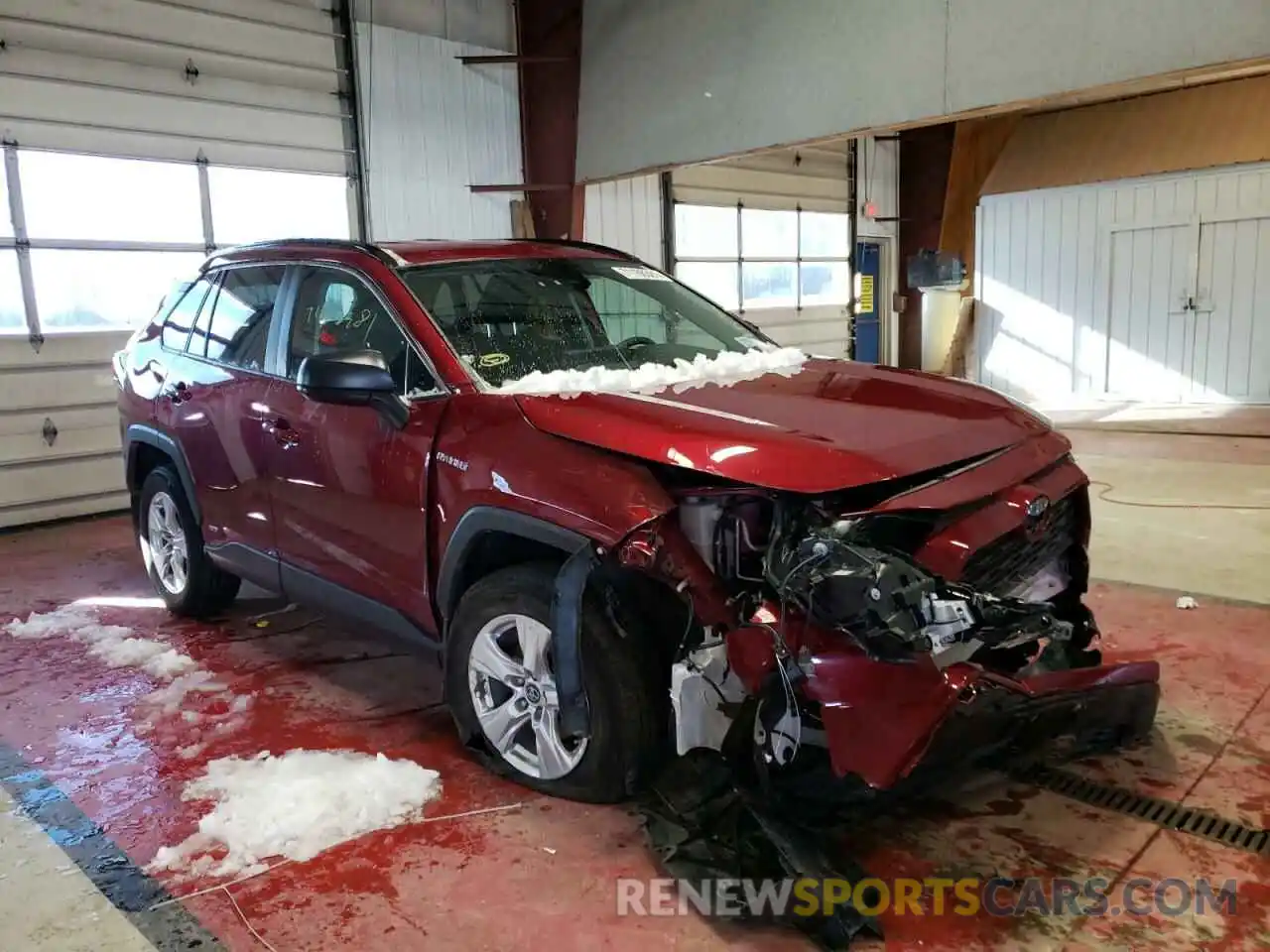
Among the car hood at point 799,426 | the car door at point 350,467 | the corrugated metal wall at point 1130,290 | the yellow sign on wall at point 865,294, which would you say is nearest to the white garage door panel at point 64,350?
the car door at point 350,467

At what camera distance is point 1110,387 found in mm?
12578

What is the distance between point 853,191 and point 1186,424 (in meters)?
5.99

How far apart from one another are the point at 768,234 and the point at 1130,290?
460cm

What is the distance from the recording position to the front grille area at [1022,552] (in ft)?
8.07

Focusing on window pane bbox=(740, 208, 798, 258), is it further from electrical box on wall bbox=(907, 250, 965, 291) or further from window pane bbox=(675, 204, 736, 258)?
electrical box on wall bbox=(907, 250, 965, 291)

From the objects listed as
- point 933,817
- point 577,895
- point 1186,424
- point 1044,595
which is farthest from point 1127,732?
point 1186,424

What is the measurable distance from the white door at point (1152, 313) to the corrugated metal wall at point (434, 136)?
7.69 meters

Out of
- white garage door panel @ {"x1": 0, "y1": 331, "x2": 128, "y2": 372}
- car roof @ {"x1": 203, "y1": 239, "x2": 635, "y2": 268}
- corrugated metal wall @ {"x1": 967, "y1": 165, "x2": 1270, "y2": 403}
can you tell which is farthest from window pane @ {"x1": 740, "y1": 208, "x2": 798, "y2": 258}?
car roof @ {"x1": 203, "y1": 239, "x2": 635, "y2": 268}

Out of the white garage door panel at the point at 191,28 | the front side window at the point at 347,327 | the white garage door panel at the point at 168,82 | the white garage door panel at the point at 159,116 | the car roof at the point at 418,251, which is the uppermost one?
the white garage door panel at the point at 191,28

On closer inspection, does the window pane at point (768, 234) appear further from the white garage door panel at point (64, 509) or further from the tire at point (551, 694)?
the tire at point (551, 694)

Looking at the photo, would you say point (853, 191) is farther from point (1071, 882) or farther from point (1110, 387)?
point (1071, 882)

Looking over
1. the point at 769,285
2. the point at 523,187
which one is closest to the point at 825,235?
the point at 769,285

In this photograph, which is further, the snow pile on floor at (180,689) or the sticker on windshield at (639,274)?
the sticker on windshield at (639,274)

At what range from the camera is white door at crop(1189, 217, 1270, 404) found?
11133mm
